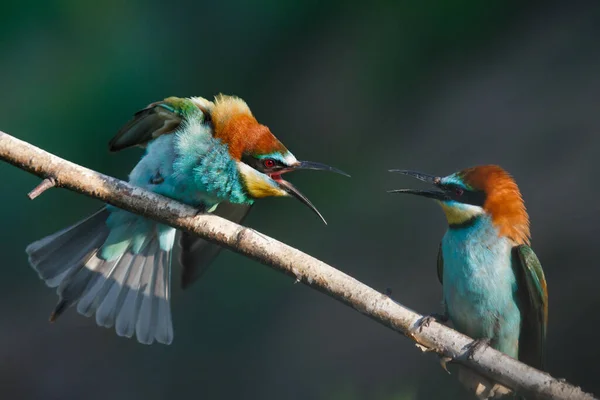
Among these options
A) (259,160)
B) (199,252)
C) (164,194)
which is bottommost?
(199,252)

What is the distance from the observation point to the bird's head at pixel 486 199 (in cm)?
209

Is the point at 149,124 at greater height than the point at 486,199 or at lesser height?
lesser

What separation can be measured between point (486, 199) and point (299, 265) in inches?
26.6

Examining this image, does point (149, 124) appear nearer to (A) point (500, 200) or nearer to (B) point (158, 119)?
(B) point (158, 119)

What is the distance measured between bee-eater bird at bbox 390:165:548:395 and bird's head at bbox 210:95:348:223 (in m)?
0.33

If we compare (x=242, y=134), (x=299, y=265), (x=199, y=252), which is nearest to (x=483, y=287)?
(x=299, y=265)

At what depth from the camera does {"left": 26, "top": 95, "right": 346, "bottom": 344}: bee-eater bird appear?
2.08 m

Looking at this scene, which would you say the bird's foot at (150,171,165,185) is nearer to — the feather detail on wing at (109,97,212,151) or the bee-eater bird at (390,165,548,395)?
the feather detail on wing at (109,97,212,151)

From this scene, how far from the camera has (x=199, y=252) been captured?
2426mm

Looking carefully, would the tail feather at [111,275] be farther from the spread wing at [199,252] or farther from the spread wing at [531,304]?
the spread wing at [531,304]

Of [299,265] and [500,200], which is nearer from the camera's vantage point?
[299,265]

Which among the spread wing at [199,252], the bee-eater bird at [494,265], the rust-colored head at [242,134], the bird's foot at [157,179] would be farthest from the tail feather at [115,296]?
the bee-eater bird at [494,265]

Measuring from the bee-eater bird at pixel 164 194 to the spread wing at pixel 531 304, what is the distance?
2.01 feet

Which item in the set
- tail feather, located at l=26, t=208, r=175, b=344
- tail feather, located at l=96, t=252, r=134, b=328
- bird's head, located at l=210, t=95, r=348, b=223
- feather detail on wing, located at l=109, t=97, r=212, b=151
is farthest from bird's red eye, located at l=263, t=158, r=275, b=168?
tail feather, located at l=96, t=252, r=134, b=328
